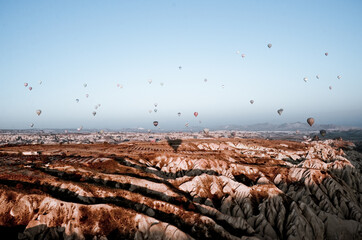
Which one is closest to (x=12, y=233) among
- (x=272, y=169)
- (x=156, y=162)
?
(x=156, y=162)

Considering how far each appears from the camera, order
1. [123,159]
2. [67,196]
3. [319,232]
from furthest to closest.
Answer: [123,159]
[319,232]
[67,196]

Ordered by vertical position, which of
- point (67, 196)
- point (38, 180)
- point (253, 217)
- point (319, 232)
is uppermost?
point (38, 180)

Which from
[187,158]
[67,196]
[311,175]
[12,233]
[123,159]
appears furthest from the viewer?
[187,158]

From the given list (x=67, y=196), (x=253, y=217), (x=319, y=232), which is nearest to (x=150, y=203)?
(x=67, y=196)

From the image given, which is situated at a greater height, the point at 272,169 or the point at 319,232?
the point at 272,169

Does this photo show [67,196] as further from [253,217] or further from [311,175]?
[311,175]

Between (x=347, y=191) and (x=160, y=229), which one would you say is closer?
(x=160, y=229)
